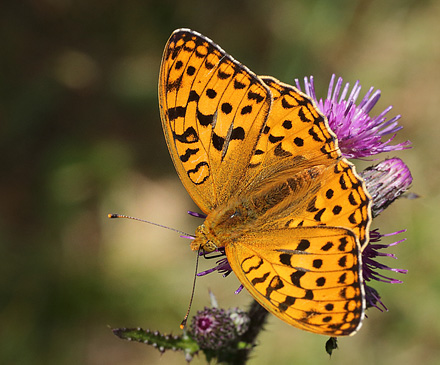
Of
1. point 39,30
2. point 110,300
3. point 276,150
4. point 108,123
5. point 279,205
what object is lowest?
point 110,300

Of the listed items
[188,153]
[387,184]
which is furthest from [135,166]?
[387,184]

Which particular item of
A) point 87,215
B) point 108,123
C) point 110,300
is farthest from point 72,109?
point 110,300

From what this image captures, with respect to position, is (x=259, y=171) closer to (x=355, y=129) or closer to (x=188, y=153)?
(x=188, y=153)

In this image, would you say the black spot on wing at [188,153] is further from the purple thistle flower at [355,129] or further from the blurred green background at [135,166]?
the blurred green background at [135,166]

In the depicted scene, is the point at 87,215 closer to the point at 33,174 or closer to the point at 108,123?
the point at 33,174

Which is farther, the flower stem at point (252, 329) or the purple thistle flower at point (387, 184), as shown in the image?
the flower stem at point (252, 329)

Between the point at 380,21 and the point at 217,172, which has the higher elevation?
the point at 380,21

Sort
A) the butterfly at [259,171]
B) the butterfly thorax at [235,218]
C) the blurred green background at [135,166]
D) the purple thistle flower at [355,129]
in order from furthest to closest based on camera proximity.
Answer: the blurred green background at [135,166] < the purple thistle flower at [355,129] < the butterfly thorax at [235,218] < the butterfly at [259,171]

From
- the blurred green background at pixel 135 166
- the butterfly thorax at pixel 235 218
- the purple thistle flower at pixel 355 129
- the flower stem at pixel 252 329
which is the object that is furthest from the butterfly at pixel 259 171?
the blurred green background at pixel 135 166
